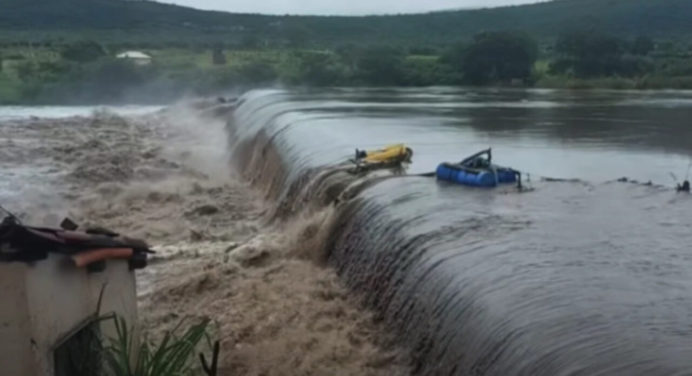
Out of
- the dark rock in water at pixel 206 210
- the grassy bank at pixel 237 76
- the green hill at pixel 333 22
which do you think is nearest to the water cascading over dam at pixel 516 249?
the dark rock in water at pixel 206 210

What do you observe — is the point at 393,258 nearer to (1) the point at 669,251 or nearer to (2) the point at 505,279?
(2) the point at 505,279

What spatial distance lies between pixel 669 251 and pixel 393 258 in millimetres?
2190

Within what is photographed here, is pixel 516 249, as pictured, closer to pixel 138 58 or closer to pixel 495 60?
pixel 495 60

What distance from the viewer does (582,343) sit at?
5535mm

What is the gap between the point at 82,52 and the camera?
186ft

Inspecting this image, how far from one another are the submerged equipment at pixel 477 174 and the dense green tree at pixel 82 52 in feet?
152

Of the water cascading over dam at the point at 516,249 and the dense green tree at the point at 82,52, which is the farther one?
the dense green tree at the point at 82,52

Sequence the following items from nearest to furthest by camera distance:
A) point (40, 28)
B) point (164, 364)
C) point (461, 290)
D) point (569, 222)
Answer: point (164, 364) < point (461, 290) < point (569, 222) < point (40, 28)

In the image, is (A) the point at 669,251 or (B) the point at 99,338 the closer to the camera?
(B) the point at 99,338

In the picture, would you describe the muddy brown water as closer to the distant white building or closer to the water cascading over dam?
the water cascading over dam

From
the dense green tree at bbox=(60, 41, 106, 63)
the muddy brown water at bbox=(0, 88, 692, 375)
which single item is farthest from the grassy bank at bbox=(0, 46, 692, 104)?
the muddy brown water at bbox=(0, 88, 692, 375)

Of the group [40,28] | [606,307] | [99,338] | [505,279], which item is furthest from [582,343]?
[40,28]

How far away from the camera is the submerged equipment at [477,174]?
35.8ft

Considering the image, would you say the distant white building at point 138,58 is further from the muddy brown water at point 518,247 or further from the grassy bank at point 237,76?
the muddy brown water at point 518,247
